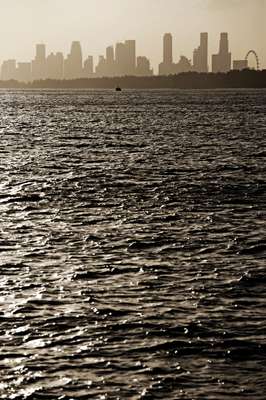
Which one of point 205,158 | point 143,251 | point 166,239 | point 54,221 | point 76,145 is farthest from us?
point 76,145

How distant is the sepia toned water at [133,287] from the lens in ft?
55.1

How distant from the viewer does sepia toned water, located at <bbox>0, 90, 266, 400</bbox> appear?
16797 mm

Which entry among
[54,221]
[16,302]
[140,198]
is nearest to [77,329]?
[16,302]

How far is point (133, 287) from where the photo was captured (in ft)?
77.9

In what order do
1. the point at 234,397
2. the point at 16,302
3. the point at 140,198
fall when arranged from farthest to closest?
the point at 140,198 < the point at 16,302 < the point at 234,397

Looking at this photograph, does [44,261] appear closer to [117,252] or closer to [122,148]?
[117,252]

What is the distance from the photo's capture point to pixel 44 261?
88.8 ft

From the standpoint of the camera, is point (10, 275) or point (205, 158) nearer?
point (10, 275)

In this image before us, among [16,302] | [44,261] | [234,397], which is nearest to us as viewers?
[234,397]

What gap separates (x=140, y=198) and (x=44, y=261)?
15855 mm

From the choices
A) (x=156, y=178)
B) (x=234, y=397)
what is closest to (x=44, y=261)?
(x=234, y=397)

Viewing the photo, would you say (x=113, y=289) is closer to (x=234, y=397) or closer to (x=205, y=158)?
(x=234, y=397)

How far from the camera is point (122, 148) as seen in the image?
79.2 meters

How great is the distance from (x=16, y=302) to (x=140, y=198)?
2090cm
